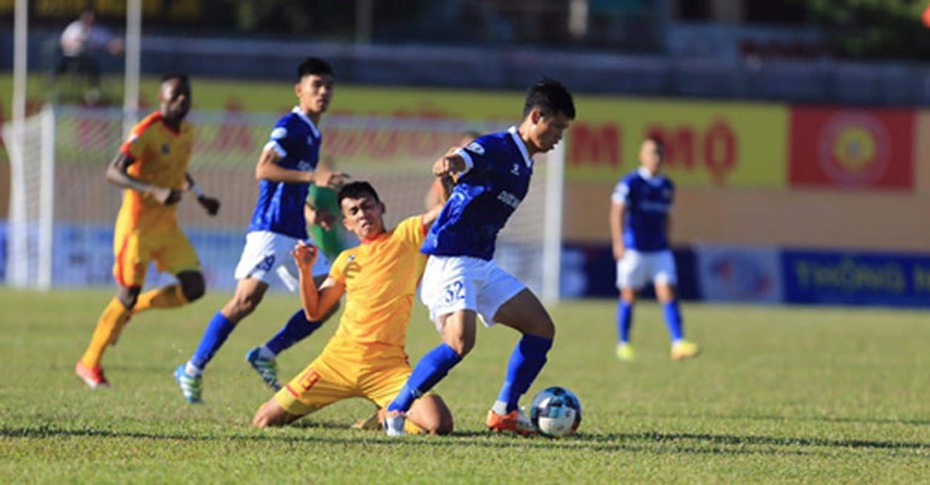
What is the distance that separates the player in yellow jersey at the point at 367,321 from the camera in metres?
8.96

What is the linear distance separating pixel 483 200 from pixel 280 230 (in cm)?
239

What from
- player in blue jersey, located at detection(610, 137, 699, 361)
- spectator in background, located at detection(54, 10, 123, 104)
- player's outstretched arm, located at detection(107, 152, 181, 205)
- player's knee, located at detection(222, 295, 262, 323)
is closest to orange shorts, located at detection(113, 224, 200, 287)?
player's outstretched arm, located at detection(107, 152, 181, 205)

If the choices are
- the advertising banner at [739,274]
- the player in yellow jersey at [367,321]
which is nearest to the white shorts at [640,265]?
the player in yellow jersey at [367,321]

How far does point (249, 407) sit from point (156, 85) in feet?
80.4

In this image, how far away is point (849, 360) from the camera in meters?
16.7

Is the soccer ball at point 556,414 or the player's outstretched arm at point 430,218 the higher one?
the player's outstretched arm at point 430,218

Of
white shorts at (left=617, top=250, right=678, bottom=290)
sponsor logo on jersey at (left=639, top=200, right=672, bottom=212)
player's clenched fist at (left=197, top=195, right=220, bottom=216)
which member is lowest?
white shorts at (left=617, top=250, right=678, bottom=290)

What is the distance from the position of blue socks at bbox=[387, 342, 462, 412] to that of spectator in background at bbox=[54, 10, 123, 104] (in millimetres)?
24318

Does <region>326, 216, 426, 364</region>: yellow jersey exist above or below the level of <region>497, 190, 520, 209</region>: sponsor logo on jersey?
below

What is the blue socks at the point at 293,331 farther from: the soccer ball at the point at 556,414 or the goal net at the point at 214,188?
the goal net at the point at 214,188

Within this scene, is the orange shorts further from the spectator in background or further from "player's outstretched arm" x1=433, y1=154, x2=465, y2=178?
the spectator in background

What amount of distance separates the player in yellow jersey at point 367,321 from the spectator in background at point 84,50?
935 inches

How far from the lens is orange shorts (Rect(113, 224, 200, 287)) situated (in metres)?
11.9

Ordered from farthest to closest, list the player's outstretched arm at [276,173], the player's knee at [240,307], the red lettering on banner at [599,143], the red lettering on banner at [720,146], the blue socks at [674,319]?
1. the red lettering on banner at [720,146]
2. the red lettering on banner at [599,143]
3. the blue socks at [674,319]
4. the player's knee at [240,307]
5. the player's outstretched arm at [276,173]
